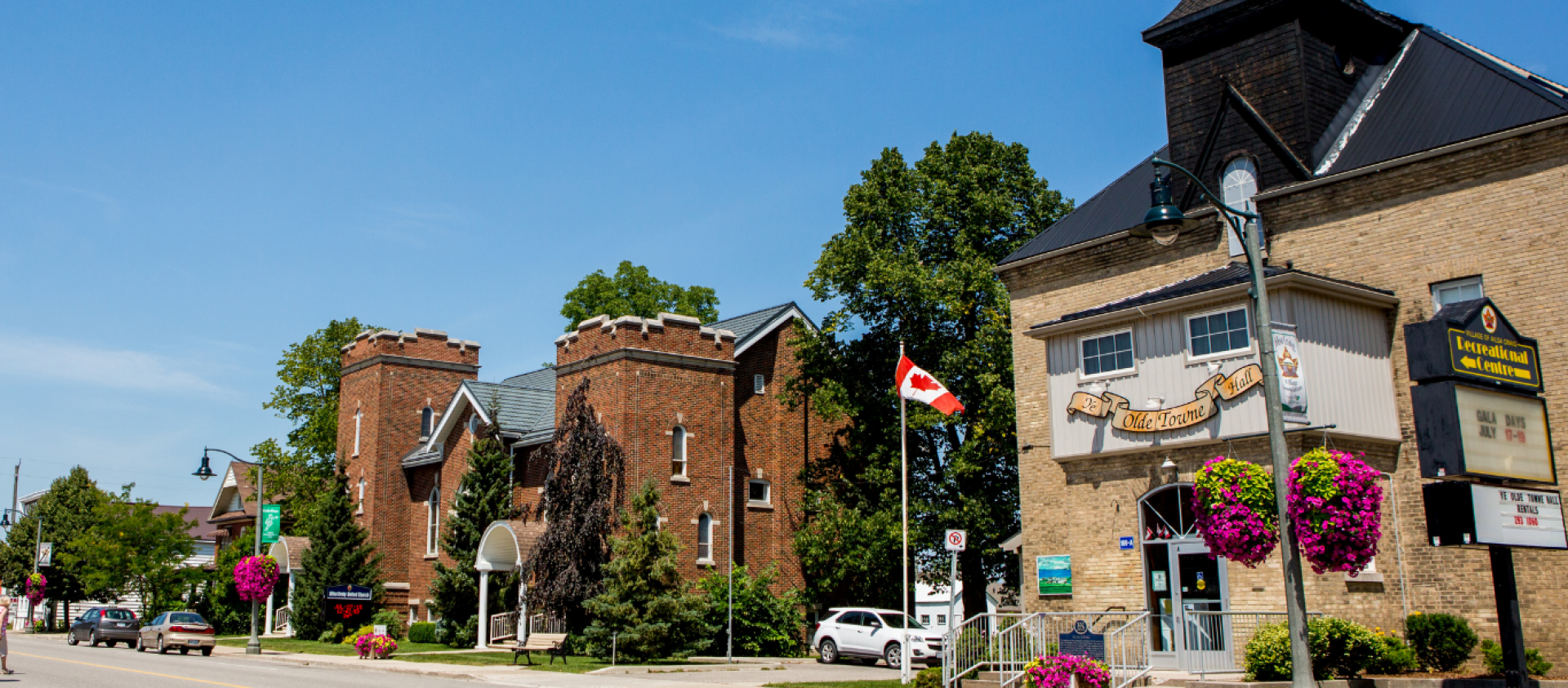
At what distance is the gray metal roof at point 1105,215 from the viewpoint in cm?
2497

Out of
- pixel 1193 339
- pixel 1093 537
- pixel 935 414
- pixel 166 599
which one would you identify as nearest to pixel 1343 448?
pixel 1193 339

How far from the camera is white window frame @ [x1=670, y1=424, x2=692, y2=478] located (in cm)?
3619

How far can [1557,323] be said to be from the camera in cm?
1800

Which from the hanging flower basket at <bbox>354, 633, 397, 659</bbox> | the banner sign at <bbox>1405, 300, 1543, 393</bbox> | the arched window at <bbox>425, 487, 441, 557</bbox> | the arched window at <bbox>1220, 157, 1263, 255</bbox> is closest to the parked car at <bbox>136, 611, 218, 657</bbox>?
the hanging flower basket at <bbox>354, 633, 397, 659</bbox>

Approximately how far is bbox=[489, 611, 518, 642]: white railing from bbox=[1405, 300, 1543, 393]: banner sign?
29.7 metres

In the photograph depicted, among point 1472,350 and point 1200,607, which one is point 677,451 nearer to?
point 1200,607

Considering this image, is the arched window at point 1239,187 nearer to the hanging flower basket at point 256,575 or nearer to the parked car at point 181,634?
the parked car at point 181,634

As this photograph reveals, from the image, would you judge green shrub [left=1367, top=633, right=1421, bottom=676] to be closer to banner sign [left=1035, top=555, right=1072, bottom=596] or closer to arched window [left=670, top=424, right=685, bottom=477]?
banner sign [left=1035, top=555, right=1072, bottom=596]

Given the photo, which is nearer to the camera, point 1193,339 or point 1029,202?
point 1193,339

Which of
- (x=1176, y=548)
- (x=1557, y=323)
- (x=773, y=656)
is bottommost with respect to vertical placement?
(x=773, y=656)

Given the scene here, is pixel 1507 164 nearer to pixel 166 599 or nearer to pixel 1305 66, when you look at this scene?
pixel 1305 66

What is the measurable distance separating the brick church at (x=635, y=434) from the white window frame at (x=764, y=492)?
0.06 m

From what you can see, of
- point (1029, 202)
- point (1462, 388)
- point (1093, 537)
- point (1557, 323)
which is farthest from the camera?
point (1029, 202)

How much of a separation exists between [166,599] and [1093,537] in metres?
51.7
